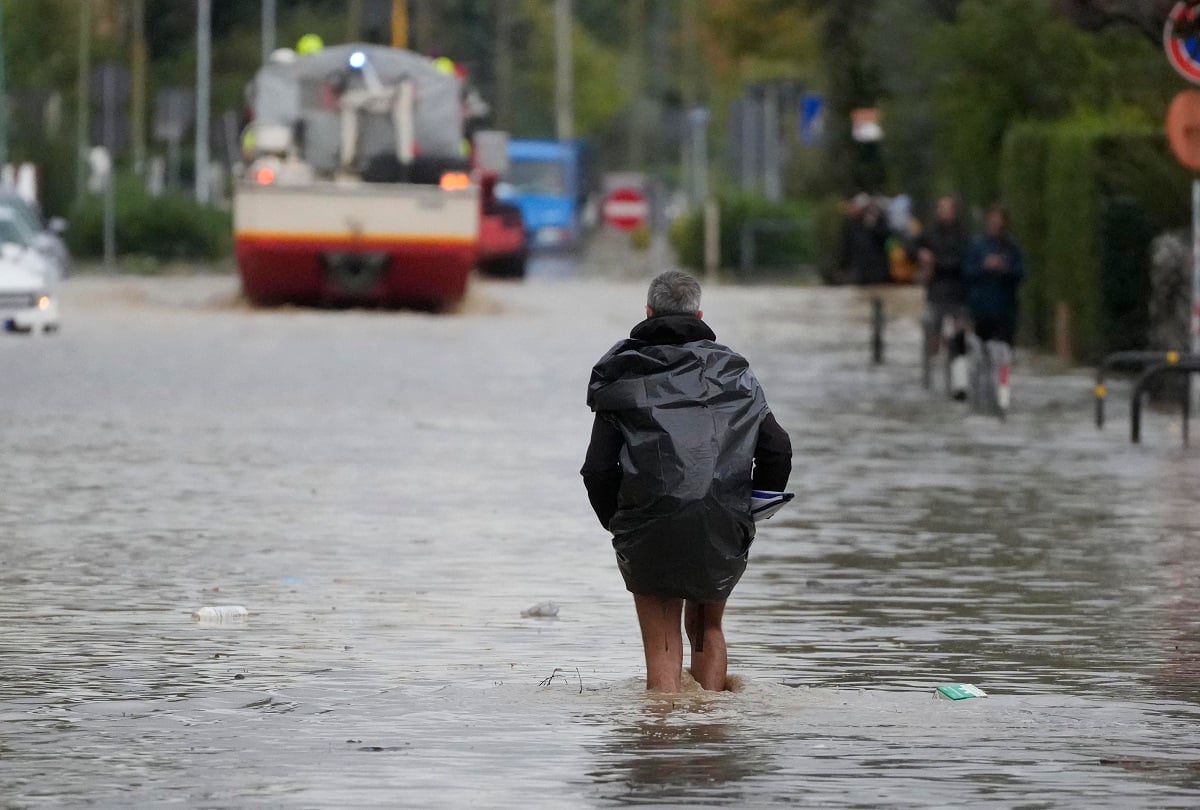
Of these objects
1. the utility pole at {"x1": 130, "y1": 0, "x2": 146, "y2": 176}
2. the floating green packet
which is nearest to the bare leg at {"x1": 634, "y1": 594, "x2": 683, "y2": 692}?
the floating green packet

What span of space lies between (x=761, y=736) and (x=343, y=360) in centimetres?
2100

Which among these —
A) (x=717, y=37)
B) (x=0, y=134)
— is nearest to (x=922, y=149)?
(x=717, y=37)

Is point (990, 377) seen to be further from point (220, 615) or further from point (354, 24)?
point (354, 24)

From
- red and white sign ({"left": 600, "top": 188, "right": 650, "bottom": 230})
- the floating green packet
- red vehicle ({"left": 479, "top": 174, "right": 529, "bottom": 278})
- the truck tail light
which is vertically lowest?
red and white sign ({"left": 600, "top": 188, "right": 650, "bottom": 230})

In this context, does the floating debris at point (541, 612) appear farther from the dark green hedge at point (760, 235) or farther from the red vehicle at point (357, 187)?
the dark green hedge at point (760, 235)

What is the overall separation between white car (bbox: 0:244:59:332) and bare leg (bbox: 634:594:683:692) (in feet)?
83.9

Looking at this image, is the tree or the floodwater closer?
the floodwater

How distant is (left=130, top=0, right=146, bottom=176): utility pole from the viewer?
83.9 metres

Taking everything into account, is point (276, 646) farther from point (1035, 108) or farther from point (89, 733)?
point (1035, 108)

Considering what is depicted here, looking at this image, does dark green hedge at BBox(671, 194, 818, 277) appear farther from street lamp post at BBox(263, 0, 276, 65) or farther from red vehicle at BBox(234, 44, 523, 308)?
street lamp post at BBox(263, 0, 276, 65)

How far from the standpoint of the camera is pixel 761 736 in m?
8.97

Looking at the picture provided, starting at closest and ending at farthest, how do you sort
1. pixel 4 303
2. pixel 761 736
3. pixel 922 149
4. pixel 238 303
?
pixel 761 736 → pixel 4 303 → pixel 238 303 → pixel 922 149

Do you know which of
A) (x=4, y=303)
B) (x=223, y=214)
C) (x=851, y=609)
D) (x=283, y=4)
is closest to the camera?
(x=851, y=609)

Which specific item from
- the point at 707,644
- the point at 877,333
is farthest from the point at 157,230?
the point at 707,644
